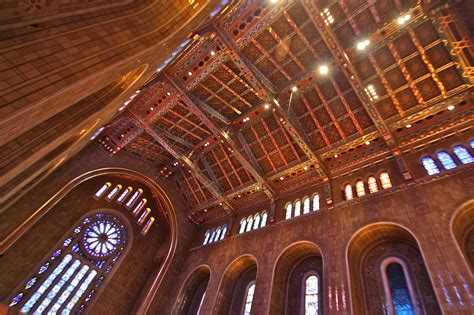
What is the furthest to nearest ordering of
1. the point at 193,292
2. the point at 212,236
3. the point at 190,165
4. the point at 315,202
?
the point at 212,236
the point at 190,165
the point at 193,292
the point at 315,202

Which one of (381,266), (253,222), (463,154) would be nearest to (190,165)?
(253,222)

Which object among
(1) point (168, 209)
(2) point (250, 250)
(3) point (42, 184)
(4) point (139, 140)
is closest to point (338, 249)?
(2) point (250, 250)

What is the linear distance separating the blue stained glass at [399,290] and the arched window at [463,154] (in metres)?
5.43

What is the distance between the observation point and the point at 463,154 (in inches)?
437

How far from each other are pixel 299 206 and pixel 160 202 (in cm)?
1232

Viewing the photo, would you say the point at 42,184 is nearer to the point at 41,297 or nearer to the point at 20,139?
the point at 41,297

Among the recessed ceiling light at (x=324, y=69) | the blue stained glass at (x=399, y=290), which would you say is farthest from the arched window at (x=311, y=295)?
the recessed ceiling light at (x=324, y=69)

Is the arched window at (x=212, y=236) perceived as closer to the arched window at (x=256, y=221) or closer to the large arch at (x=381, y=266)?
the arched window at (x=256, y=221)

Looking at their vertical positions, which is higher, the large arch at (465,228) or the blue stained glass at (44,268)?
the large arch at (465,228)

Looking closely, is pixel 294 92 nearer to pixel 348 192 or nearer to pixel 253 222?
pixel 348 192

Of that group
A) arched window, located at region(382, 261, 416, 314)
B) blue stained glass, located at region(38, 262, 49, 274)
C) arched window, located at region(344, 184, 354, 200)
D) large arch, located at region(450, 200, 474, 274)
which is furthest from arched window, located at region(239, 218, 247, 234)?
Answer: blue stained glass, located at region(38, 262, 49, 274)

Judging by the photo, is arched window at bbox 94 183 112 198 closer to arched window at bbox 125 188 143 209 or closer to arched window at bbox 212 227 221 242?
arched window at bbox 125 188 143 209

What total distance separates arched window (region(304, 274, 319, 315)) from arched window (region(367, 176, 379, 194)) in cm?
535

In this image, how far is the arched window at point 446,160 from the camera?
434 inches
